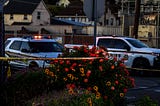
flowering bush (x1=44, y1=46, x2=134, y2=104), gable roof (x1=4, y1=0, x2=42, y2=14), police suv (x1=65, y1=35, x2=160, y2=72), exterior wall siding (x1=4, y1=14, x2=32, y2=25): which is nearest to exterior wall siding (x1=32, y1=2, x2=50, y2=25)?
gable roof (x1=4, y1=0, x2=42, y2=14)

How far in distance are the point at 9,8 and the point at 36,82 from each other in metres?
74.9

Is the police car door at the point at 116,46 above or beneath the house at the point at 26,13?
beneath

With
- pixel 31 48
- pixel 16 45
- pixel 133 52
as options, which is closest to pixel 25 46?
pixel 31 48

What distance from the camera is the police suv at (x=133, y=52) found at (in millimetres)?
22141

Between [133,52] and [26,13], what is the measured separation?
57.7 m

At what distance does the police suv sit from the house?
5592cm

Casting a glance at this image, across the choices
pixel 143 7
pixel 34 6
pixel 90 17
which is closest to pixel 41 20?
pixel 34 6

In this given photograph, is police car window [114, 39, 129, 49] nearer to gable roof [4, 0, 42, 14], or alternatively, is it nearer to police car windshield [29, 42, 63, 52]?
police car windshield [29, 42, 63, 52]

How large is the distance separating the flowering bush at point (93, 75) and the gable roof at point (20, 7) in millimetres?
72256

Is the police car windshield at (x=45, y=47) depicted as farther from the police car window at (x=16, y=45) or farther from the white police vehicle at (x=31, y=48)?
the police car window at (x=16, y=45)

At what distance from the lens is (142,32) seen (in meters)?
49.8

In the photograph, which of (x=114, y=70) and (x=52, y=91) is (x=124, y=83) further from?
(x=52, y=91)

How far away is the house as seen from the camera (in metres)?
79.1

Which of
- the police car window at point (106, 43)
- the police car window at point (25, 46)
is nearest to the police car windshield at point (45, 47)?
the police car window at point (25, 46)
